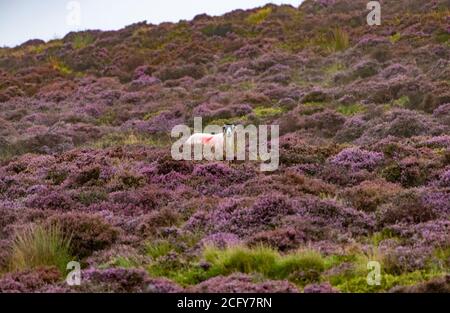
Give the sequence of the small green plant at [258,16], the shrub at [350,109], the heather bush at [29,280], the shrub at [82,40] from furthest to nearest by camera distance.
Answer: the shrub at [82,40]
the small green plant at [258,16]
the shrub at [350,109]
the heather bush at [29,280]

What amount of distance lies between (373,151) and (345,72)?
11.5 metres

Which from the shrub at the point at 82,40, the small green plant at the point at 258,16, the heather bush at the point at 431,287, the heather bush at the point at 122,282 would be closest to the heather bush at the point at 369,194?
the heather bush at the point at 431,287

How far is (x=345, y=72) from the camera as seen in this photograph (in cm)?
2492

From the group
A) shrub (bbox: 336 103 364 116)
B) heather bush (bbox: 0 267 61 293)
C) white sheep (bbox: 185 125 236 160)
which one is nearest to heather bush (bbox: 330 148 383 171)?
white sheep (bbox: 185 125 236 160)

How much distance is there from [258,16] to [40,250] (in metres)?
34.6

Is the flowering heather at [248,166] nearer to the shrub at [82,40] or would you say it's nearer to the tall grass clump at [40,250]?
the tall grass clump at [40,250]

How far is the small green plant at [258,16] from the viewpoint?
133ft

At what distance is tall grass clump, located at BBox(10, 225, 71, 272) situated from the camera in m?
8.51

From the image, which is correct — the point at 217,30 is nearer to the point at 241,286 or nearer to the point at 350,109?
the point at 350,109

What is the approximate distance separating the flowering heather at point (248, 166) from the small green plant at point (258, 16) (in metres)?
6.03

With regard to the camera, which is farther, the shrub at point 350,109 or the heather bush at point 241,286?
the shrub at point 350,109

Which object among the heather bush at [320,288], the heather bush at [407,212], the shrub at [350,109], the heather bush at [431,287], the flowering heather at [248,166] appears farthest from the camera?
the shrub at [350,109]

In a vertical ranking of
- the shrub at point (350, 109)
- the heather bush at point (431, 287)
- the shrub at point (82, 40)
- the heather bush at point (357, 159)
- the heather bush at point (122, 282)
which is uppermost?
the shrub at point (82, 40)

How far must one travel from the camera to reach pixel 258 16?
41.5 m
